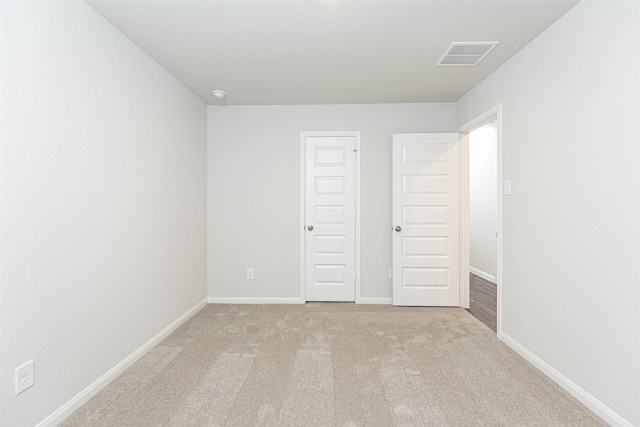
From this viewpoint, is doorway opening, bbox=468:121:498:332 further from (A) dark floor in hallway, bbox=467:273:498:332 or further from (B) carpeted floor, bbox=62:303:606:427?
(B) carpeted floor, bbox=62:303:606:427

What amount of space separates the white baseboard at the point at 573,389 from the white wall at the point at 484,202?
256 cm

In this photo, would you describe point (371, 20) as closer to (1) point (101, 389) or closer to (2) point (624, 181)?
(2) point (624, 181)

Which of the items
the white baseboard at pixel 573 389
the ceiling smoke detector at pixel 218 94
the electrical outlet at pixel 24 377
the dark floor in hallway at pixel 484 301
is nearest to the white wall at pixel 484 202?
the dark floor in hallway at pixel 484 301

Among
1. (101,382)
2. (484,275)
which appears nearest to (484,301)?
(484,275)

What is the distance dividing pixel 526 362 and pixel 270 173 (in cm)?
317

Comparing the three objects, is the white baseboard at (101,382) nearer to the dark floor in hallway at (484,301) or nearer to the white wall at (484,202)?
the dark floor in hallway at (484,301)

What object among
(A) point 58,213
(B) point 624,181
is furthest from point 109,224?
(B) point 624,181

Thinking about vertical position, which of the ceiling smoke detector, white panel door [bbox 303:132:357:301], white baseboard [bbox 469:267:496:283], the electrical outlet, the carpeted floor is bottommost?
the carpeted floor

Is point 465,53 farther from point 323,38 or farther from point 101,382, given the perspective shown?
point 101,382

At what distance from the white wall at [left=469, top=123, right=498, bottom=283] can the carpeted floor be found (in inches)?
84.0

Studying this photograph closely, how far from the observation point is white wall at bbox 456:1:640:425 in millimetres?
1622

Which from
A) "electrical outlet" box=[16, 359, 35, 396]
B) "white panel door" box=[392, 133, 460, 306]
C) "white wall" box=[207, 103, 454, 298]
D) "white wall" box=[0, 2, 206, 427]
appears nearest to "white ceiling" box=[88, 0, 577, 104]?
"white wall" box=[0, 2, 206, 427]

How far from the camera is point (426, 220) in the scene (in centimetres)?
369

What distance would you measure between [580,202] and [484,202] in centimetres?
338
